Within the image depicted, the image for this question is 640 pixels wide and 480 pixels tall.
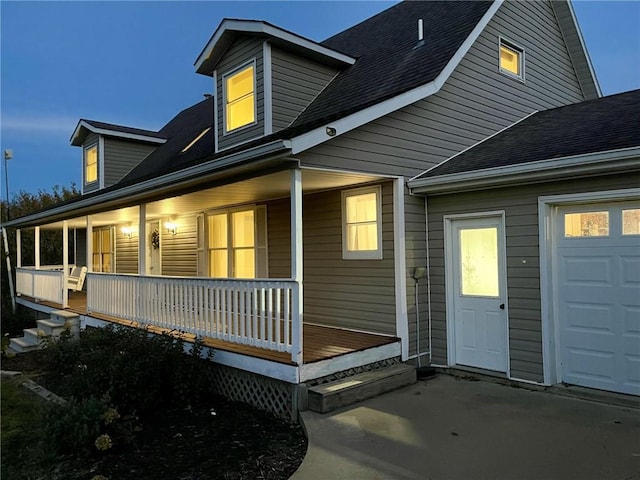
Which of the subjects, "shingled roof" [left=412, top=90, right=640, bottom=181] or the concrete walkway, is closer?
the concrete walkway

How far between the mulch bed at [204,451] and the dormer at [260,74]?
4605mm

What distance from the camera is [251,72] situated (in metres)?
8.30

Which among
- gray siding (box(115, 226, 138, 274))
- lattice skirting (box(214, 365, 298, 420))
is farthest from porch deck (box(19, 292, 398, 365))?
gray siding (box(115, 226, 138, 274))

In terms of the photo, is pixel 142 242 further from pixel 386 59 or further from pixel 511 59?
pixel 511 59

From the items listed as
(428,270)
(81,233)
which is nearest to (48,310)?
(81,233)

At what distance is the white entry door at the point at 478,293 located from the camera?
247 inches

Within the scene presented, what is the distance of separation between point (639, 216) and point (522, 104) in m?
4.42

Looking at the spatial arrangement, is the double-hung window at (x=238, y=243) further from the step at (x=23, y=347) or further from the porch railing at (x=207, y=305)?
the step at (x=23, y=347)

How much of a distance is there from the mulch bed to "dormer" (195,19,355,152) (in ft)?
15.1

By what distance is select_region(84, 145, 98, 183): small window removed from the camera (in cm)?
1401

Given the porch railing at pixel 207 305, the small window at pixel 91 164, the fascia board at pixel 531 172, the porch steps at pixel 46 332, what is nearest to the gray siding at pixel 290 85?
the fascia board at pixel 531 172

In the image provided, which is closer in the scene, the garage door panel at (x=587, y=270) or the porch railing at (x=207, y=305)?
the garage door panel at (x=587, y=270)

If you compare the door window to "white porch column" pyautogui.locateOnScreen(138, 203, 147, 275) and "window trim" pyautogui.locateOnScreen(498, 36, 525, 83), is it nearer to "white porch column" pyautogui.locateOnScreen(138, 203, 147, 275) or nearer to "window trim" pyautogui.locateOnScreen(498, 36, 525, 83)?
"window trim" pyautogui.locateOnScreen(498, 36, 525, 83)

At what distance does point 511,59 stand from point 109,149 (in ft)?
35.9
